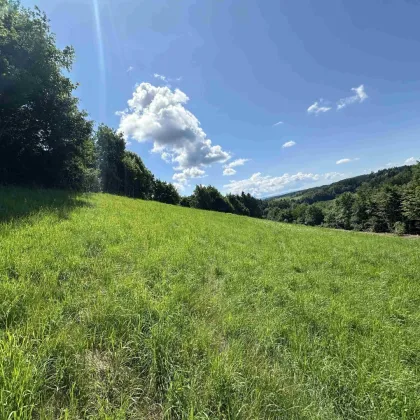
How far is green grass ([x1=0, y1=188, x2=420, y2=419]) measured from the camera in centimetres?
217

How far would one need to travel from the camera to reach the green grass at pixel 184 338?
7.12 ft

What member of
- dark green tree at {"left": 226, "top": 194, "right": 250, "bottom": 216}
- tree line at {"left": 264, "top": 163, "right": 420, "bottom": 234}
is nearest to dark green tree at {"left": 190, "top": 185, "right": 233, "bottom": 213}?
dark green tree at {"left": 226, "top": 194, "right": 250, "bottom": 216}

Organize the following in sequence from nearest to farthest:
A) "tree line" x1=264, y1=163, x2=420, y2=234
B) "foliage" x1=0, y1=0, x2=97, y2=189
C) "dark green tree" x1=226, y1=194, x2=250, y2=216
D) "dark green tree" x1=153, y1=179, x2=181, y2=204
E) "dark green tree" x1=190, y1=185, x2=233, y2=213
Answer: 1. "foliage" x1=0, y1=0, x2=97, y2=189
2. "tree line" x1=264, y1=163, x2=420, y2=234
3. "dark green tree" x1=153, y1=179, x2=181, y2=204
4. "dark green tree" x1=190, y1=185, x2=233, y2=213
5. "dark green tree" x1=226, y1=194, x2=250, y2=216

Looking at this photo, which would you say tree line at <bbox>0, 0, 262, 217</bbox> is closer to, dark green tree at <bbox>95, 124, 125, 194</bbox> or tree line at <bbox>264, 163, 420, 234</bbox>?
dark green tree at <bbox>95, 124, 125, 194</bbox>

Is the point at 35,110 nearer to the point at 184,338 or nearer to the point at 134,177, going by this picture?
the point at 184,338

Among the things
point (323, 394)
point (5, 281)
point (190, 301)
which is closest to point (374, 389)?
point (323, 394)

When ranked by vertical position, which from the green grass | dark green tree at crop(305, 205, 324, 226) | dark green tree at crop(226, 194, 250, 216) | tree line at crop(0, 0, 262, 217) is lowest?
dark green tree at crop(305, 205, 324, 226)

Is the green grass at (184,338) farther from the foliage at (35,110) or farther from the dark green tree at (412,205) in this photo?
the dark green tree at (412,205)

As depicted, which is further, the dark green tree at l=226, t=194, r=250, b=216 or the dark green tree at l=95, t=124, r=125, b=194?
the dark green tree at l=226, t=194, r=250, b=216

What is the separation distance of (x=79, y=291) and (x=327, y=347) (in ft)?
13.1

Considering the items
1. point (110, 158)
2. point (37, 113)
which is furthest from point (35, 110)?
point (110, 158)

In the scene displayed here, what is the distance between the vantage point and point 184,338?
3031 mm

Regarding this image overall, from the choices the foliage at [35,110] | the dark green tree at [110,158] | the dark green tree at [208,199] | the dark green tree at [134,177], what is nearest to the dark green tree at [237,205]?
the dark green tree at [208,199]

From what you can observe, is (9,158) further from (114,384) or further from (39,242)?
(114,384)
